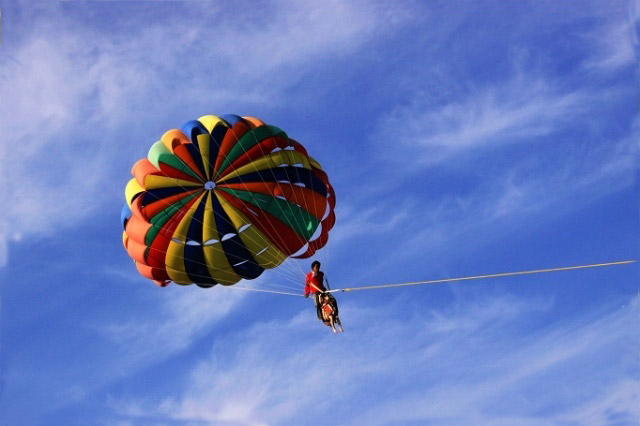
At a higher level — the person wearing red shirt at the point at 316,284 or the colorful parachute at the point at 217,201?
the colorful parachute at the point at 217,201

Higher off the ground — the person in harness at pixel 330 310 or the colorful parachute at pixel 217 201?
the colorful parachute at pixel 217 201

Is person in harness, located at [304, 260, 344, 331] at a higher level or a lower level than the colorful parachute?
lower

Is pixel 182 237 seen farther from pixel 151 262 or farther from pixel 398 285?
pixel 398 285

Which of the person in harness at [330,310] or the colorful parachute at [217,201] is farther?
the colorful parachute at [217,201]

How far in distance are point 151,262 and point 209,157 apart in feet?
8.03

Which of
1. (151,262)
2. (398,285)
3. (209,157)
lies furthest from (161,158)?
(398,285)

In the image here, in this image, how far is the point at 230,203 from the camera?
18.4 m

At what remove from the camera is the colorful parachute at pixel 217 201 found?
1819cm

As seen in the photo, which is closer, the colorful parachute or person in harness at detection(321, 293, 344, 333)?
person in harness at detection(321, 293, 344, 333)

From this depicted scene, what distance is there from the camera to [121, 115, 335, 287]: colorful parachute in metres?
18.2

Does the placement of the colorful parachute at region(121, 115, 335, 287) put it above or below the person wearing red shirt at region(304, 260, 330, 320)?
above

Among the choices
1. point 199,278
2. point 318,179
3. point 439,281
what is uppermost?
point 318,179

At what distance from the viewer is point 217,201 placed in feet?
60.1

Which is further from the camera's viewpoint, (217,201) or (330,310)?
(217,201)
